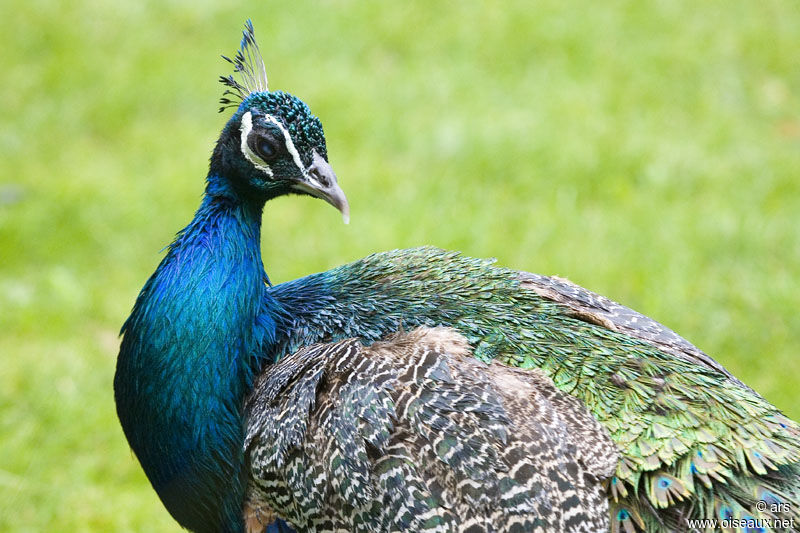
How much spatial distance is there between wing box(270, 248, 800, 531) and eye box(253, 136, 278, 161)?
61 cm

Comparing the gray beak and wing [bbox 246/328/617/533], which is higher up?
the gray beak

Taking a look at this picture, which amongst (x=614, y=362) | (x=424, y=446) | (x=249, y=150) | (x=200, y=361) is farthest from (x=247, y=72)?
(x=614, y=362)

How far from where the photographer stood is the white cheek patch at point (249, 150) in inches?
144

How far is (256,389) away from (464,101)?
15.9 ft

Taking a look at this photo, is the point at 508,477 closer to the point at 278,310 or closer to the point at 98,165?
the point at 278,310

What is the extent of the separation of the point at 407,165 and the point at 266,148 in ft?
12.5

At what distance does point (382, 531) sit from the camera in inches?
126

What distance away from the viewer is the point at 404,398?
3.28m

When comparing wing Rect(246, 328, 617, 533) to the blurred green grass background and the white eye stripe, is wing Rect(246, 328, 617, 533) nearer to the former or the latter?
the white eye stripe

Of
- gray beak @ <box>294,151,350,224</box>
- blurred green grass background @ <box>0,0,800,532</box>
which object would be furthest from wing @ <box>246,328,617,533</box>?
blurred green grass background @ <box>0,0,800,532</box>

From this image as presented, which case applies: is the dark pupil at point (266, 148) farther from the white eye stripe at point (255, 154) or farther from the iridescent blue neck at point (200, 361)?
the iridescent blue neck at point (200, 361)

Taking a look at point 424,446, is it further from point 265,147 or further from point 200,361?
point 265,147

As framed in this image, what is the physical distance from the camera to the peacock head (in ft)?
11.9

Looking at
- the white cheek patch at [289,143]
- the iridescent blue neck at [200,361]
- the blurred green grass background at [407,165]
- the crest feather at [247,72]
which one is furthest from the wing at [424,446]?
the blurred green grass background at [407,165]
